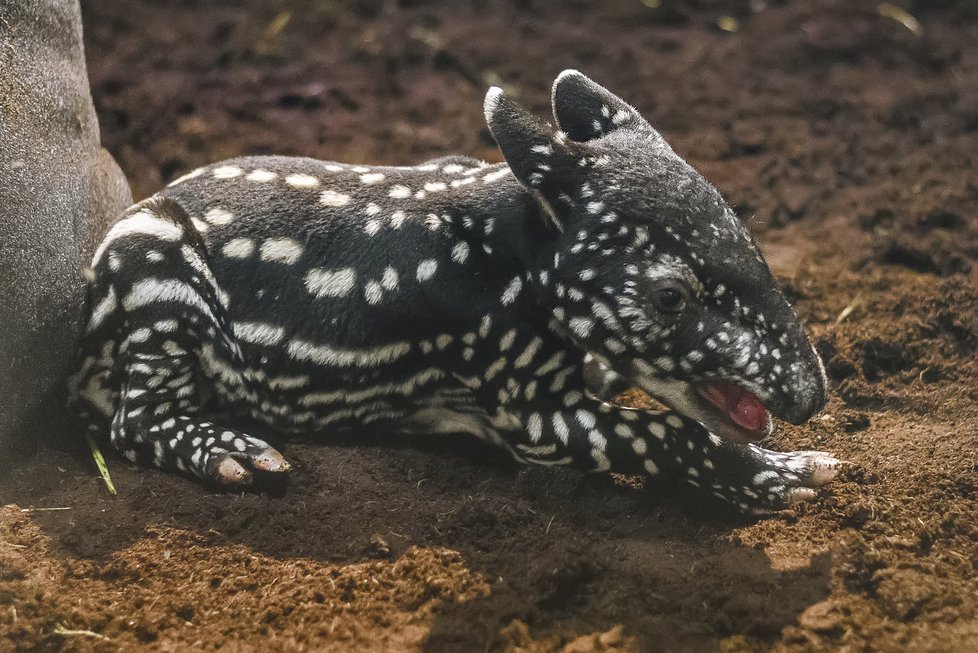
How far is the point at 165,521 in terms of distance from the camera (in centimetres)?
434

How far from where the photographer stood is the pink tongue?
14.3 feet

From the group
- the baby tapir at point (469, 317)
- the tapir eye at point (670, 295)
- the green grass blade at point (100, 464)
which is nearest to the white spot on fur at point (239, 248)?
the baby tapir at point (469, 317)

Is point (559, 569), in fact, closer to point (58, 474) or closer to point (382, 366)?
point (382, 366)

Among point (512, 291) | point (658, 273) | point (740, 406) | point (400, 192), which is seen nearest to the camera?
A: point (658, 273)

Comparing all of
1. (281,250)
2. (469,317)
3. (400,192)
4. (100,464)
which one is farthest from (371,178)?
(100,464)

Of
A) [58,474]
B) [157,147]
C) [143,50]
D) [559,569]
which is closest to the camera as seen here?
[559,569]

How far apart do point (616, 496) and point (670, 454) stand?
30 cm

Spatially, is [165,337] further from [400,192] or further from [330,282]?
[400,192]

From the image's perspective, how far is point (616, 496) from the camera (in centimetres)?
450

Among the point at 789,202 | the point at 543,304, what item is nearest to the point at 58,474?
the point at 543,304

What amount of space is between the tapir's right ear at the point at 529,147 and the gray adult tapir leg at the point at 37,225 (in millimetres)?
2122

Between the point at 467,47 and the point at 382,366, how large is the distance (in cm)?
467

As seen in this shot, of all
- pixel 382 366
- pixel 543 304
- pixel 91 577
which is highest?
pixel 543 304

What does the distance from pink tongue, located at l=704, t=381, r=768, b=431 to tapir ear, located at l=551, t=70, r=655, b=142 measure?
1.21m
